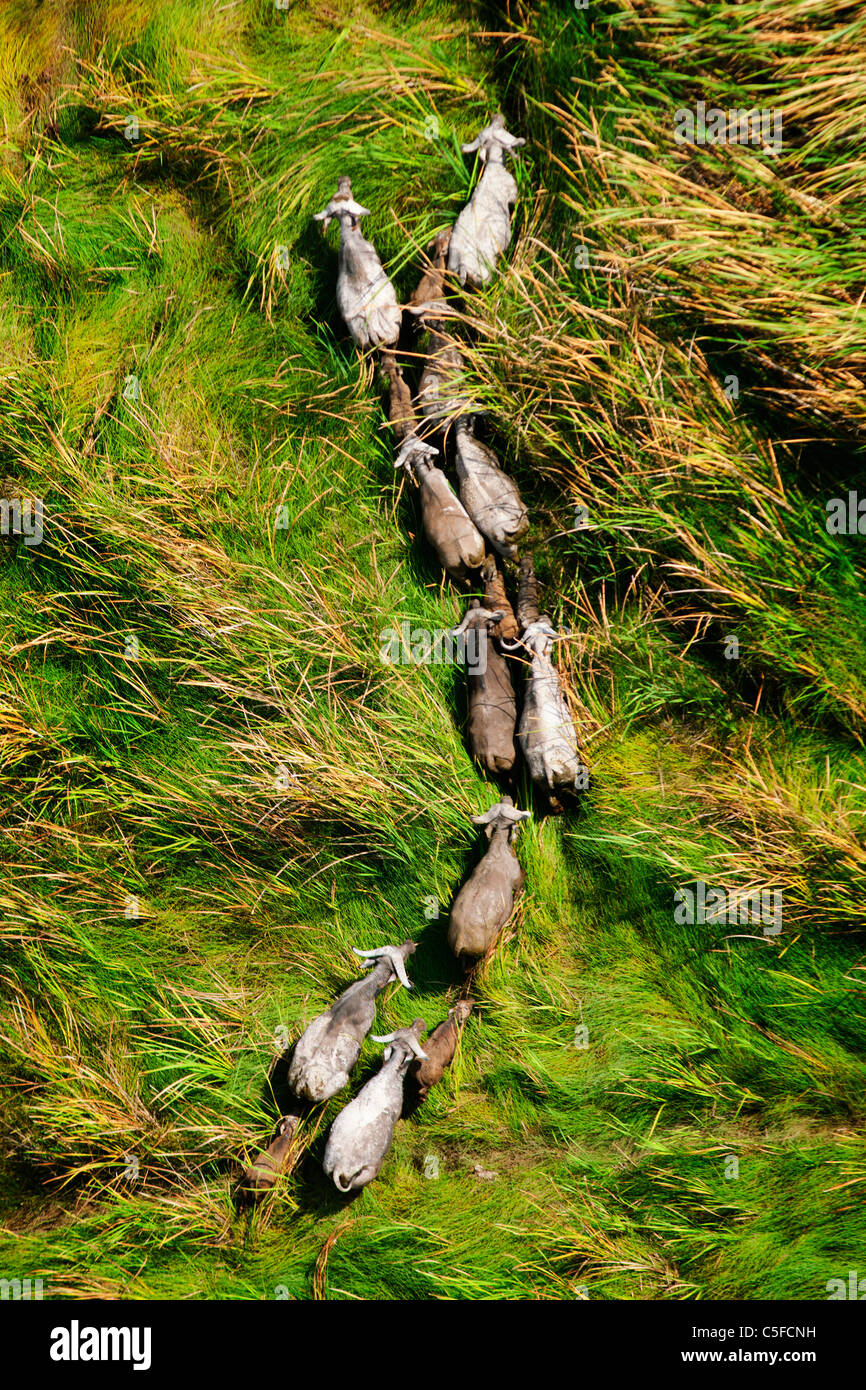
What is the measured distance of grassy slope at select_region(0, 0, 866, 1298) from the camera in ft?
12.3

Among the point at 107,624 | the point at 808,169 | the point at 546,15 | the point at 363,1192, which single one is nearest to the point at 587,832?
the point at 363,1192

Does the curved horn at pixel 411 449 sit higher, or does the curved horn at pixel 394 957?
the curved horn at pixel 411 449

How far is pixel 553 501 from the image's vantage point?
402 centimetres

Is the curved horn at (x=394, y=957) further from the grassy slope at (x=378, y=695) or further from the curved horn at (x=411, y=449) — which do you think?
the curved horn at (x=411, y=449)

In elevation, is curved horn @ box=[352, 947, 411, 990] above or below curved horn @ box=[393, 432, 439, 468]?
below

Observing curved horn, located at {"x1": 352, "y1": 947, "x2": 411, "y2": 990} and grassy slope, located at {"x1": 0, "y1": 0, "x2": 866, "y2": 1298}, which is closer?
grassy slope, located at {"x1": 0, "y1": 0, "x2": 866, "y2": 1298}

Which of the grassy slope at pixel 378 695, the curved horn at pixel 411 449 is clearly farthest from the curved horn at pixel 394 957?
the curved horn at pixel 411 449

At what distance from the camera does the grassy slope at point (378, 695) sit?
12.3ft

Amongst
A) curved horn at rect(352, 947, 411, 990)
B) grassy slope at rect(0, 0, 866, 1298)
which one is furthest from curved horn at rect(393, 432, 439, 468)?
curved horn at rect(352, 947, 411, 990)

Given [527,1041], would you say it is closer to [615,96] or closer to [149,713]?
[149,713]

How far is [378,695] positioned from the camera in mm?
4074

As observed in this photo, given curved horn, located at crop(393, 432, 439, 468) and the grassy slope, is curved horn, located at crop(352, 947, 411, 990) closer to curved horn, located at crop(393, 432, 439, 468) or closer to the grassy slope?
the grassy slope

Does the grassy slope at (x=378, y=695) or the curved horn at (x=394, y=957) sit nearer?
the grassy slope at (x=378, y=695)

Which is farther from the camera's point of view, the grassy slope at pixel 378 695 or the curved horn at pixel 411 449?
the curved horn at pixel 411 449
